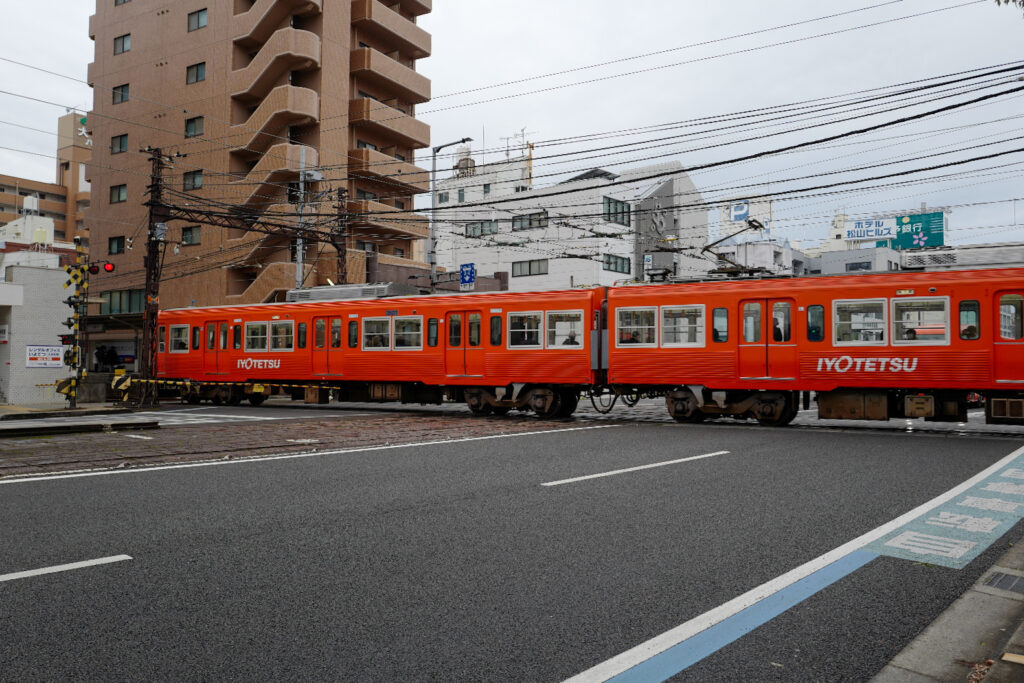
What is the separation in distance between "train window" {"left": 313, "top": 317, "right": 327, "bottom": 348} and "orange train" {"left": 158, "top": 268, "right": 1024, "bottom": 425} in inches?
1.9

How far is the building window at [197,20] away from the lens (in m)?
41.7

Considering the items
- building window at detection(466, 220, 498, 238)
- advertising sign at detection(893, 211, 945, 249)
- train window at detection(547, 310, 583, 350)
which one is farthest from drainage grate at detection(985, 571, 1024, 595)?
building window at detection(466, 220, 498, 238)

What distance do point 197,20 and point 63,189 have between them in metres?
44.8

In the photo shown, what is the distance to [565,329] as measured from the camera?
1817 centimetres

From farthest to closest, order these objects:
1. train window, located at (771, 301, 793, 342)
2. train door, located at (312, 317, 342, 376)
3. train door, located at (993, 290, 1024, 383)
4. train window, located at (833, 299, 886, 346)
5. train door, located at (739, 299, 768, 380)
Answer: train door, located at (312, 317, 342, 376)
train door, located at (739, 299, 768, 380)
train window, located at (771, 301, 793, 342)
train window, located at (833, 299, 886, 346)
train door, located at (993, 290, 1024, 383)

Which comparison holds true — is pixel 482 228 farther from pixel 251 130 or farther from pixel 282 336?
pixel 282 336

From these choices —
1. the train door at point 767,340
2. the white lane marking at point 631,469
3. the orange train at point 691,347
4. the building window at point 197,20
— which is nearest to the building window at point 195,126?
the building window at point 197,20

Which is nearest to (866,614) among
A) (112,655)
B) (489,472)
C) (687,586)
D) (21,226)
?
(687,586)

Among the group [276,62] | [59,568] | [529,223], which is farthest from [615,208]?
[59,568]

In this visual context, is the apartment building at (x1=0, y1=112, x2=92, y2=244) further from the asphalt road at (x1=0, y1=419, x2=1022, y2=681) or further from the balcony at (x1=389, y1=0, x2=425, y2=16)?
the asphalt road at (x1=0, y1=419, x2=1022, y2=681)

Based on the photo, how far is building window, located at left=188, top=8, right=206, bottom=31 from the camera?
41688 mm

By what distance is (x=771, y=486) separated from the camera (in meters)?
7.99

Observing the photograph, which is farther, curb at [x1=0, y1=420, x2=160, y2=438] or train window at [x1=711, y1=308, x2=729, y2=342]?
train window at [x1=711, y1=308, x2=729, y2=342]

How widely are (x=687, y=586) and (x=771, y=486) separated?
3.92 meters
